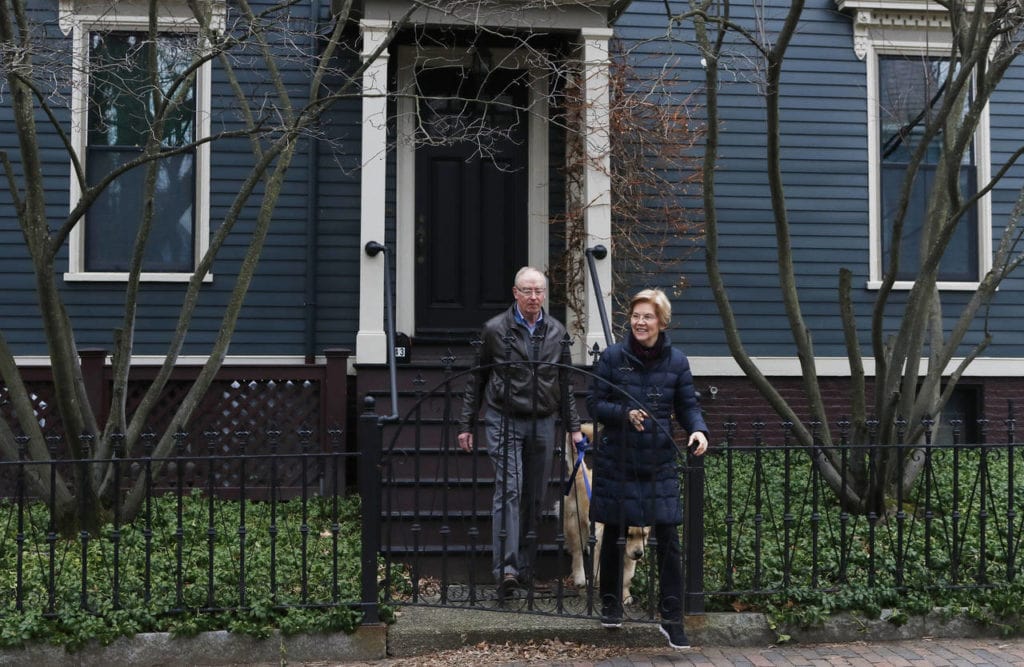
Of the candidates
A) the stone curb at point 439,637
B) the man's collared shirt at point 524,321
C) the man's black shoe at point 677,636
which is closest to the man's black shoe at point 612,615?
the stone curb at point 439,637

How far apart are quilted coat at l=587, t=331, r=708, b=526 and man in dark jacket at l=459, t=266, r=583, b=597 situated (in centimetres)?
42

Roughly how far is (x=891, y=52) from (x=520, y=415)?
731 cm

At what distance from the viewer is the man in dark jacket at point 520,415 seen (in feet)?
19.6

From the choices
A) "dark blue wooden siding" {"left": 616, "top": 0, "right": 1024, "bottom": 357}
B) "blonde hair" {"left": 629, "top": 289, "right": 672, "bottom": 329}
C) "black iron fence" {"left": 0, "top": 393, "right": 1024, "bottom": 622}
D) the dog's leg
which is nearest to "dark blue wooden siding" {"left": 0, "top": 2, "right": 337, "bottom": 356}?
"black iron fence" {"left": 0, "top": 393, "right": 1024, "bottom": 622}

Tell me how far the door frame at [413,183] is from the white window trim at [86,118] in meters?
1.81

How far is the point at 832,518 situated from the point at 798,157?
4.91 metres

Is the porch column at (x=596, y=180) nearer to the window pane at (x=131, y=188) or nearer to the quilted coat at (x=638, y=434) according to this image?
the quilted coat at (x=638, y=434)

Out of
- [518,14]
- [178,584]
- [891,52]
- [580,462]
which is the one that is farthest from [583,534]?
[891,52]

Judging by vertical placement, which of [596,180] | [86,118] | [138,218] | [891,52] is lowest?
[138,218]

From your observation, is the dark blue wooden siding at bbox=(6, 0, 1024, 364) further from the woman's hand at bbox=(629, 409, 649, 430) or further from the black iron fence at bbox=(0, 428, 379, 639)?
the woman's hand at bbox=(629, 409, 649, 430)

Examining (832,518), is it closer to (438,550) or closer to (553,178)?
(438,550)

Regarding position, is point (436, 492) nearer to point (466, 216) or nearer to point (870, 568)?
point (870, 568)

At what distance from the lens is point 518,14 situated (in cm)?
909

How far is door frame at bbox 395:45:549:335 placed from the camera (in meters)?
10.4
